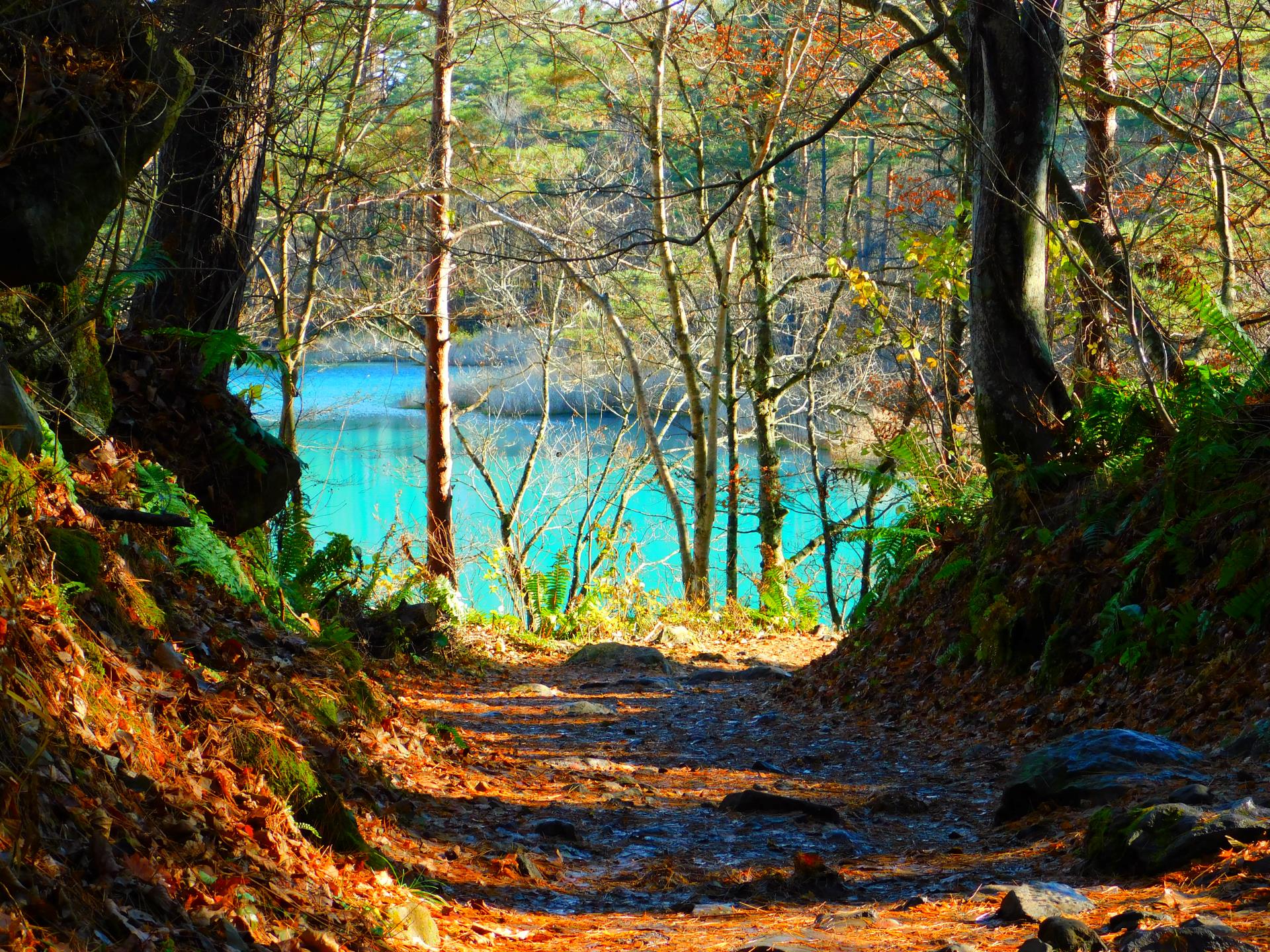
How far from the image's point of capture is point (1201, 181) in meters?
9.27

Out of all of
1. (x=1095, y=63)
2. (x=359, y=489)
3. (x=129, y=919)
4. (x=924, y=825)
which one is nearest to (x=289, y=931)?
(x=129, y=919)

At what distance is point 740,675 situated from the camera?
9.82m

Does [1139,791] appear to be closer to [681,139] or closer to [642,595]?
[642,595]

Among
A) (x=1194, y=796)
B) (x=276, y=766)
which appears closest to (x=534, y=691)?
(x=276, y=766)

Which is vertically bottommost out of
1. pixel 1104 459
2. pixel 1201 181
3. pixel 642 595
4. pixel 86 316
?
pixel 642 595

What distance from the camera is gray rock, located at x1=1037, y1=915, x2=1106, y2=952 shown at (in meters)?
2.42

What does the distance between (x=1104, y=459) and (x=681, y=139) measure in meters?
8.59

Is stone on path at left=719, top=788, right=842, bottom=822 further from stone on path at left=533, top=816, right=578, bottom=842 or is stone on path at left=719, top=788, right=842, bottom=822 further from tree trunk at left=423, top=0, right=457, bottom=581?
tree trunk at left=423, top=0, right=457, bottom=581

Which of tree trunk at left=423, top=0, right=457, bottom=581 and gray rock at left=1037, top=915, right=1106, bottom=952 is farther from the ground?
tree trunk at left=423, top=0, right=457, bottom=581

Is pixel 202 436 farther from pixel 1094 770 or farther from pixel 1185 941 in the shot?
pixel 1185 941

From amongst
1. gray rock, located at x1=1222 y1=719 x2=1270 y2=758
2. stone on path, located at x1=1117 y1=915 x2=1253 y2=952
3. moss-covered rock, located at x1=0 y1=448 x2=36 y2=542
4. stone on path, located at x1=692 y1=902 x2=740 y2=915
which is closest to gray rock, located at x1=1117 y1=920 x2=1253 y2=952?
stone on path, located at x1=1117 y1=915 x2=1253 y2=952

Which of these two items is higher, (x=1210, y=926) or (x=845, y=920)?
(x=1210, y=926)

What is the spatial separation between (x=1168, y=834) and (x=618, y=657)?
7.57 metres

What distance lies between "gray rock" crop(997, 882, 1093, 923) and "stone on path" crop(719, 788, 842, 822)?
71.4 inches
